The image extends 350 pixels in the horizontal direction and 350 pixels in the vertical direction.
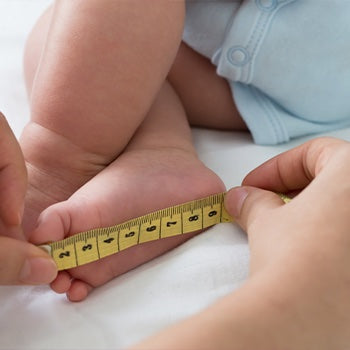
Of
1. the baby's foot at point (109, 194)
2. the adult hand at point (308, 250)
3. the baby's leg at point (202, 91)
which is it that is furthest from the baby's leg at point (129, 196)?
the baby's leg at point (202, 91)

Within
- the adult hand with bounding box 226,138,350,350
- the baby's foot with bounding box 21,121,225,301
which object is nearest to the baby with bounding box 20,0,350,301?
the baby's foot with bounding box 21,121,225,301

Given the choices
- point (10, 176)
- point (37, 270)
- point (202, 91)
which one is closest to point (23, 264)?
point (37, 270)

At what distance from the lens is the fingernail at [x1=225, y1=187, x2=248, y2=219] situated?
44.4 inches

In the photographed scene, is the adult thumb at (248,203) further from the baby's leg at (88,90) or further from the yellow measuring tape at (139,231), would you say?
the baby's leg at (88,90)

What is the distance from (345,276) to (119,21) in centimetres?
63

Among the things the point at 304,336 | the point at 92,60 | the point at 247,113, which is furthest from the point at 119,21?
the point at 304,336

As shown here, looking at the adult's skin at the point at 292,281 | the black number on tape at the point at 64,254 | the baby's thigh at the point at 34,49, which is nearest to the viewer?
the adult's skin at the point at 292,281

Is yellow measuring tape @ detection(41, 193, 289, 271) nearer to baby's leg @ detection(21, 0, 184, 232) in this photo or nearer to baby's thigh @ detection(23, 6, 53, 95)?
baby's leg @ detection(21, 0, 184, 232)

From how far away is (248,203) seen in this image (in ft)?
3.65

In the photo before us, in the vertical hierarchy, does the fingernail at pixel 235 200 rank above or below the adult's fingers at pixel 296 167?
below

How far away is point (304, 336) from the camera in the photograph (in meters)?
0.85

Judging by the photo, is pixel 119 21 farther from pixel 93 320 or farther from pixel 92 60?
pixel 93 320

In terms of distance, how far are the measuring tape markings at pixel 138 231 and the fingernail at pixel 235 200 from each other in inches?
1.3

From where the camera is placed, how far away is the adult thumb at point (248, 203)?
1.07 m
